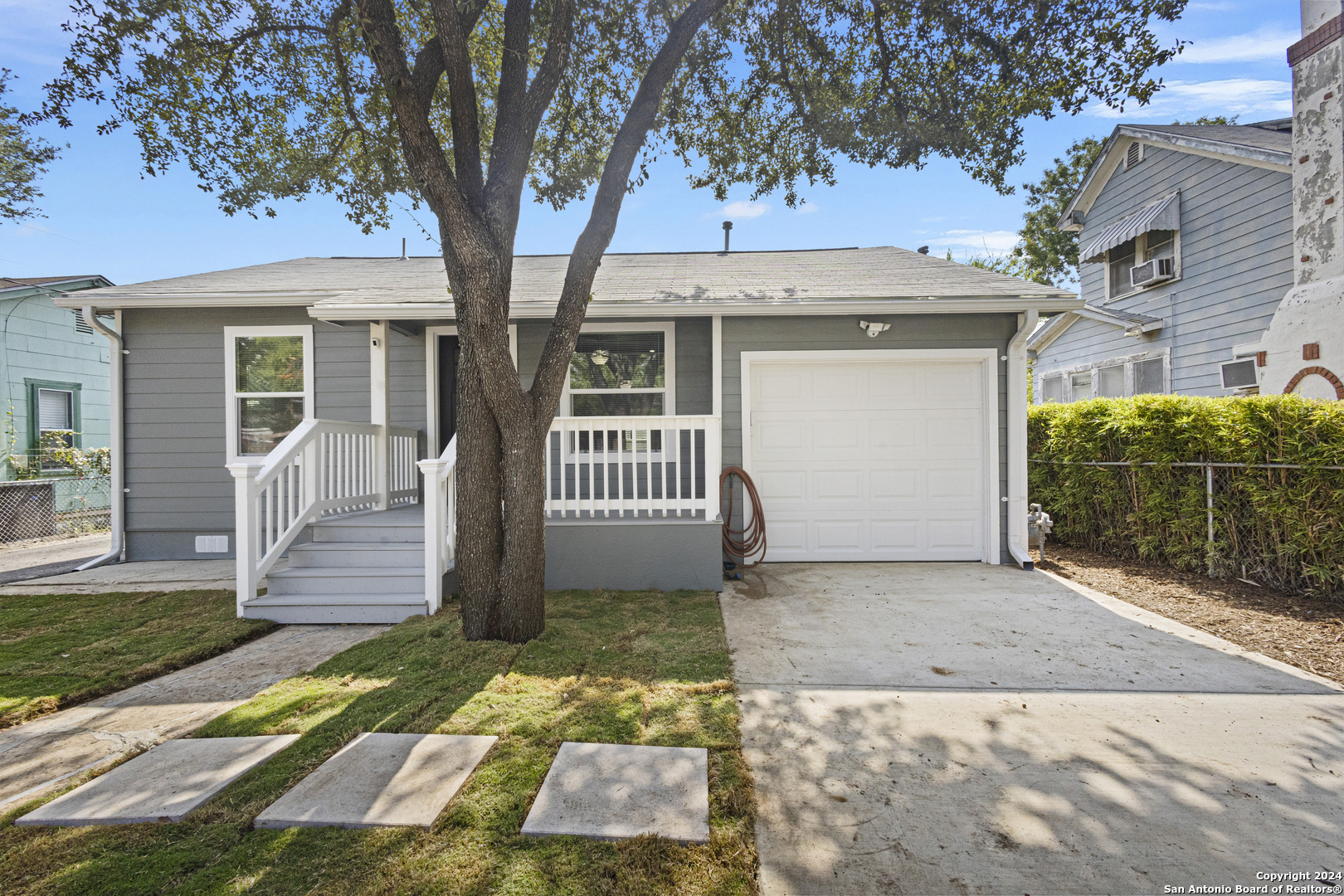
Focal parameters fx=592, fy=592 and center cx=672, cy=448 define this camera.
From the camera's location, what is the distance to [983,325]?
6086mm

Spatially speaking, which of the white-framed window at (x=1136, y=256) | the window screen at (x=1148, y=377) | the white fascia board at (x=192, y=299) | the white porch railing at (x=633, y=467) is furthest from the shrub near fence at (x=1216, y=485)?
the white fascia board at (x=192, y=299)

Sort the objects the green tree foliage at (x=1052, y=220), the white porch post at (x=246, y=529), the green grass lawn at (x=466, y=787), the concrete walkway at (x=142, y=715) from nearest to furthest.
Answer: the green grass lawn at (x=466, y=787) → the concrete walkway at (x=142, y=715) → the white porch post at (x=246, y=529) → the green tree foliage at (x=1052, y=220)

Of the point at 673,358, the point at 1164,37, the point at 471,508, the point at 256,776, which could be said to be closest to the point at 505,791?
the point at 256,776

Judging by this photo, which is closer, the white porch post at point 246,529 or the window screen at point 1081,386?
the white porch post at point 246,529

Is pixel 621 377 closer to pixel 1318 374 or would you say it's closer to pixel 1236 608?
pixel 1236 608

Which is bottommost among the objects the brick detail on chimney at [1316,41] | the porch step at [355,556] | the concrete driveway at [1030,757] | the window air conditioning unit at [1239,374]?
the concrete driveway at [1030,757]

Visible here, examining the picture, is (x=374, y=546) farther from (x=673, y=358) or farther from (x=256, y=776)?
(x=673, y=358)

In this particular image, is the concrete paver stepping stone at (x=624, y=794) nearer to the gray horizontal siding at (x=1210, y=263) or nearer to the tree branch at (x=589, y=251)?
the tree branch at (x=589, y=251)

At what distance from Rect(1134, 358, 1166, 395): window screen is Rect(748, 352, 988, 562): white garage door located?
546 cm

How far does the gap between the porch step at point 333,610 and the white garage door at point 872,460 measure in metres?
3.53

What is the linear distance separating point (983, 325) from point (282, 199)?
7050mm

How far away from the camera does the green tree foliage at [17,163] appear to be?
672 cm

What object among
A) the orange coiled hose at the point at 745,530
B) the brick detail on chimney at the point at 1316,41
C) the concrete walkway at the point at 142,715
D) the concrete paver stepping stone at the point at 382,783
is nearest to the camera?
the concrete paver stepping stone at the point at 382,783

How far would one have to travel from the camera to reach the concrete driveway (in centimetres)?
183
